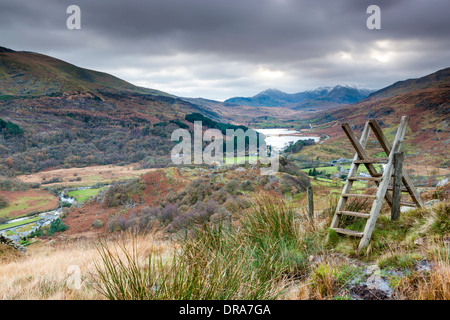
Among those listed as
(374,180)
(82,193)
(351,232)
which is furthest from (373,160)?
(82,193)

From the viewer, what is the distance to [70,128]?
13212cm

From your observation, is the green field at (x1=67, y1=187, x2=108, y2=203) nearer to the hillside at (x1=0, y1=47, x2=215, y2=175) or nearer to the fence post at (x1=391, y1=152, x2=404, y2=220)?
the hillside at (x1=0, y1=47, x2=215, y2=175)

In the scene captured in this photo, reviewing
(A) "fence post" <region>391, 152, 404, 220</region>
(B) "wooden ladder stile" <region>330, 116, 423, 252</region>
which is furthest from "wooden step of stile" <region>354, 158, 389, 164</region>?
(A) "fence post" <region>391, 152, 404, 220</region>

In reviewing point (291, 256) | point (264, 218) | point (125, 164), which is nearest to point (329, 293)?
point (291, 256)

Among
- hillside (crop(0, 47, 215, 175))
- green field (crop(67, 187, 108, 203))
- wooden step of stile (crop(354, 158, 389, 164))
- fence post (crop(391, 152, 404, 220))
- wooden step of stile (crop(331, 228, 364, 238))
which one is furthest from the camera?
hillside (crop(0, 47, 215, 175))

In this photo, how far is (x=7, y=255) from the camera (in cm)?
707

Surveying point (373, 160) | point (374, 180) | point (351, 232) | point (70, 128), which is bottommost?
point (351, 232)

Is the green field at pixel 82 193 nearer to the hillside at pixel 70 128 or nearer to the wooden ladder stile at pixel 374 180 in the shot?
the hillside at pixel 70 128

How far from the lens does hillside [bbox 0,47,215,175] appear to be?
384 feet

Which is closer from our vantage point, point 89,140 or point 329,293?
point 329,293

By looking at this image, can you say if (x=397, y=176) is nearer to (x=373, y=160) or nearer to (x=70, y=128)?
(x=373, y=160)

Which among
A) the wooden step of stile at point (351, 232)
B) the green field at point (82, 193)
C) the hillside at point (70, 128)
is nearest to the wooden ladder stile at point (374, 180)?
the wooden step of stile at point (351, 232)
